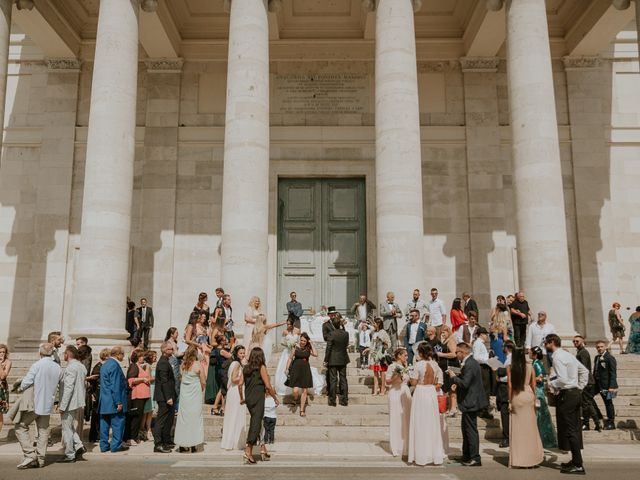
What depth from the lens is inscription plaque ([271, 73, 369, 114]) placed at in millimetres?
25922

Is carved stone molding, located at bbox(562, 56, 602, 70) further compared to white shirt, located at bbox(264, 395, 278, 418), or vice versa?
carved stone molding, located at bbox(562, 56, 602, 70)

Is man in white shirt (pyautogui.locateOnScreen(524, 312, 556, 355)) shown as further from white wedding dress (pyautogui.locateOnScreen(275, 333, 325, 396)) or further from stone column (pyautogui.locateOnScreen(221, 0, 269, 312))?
stone column (pyautogui.locateOnScreen(221, 0, 269, 312))

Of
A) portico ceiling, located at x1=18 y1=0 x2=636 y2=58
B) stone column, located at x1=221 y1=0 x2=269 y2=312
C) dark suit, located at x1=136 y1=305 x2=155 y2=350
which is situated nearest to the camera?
stone column, located at x1=221 y1=0 x2=269 y2=312

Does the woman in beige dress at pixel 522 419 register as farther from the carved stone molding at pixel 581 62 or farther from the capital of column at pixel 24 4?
the capital of column at pixel 24 4

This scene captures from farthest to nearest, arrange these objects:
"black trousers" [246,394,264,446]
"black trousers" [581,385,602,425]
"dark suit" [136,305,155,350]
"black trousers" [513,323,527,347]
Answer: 1. "dark suit" [136,305,155,350]
2. "black trousers" [513,323,527,347]
3. "black trousers" [581,385,602,425]
4. "black trousers" [246,394,264,446]

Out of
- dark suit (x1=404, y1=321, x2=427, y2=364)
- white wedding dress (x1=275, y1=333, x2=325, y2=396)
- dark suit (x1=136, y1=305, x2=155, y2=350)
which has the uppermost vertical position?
dark suit (x1=136, y1=305, x2=155, y2=350)

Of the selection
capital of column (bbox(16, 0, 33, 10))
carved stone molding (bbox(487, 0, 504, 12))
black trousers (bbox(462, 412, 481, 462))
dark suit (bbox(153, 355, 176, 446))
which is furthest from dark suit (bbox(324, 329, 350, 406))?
capital of column (bbox(16, 0, 33, 10))

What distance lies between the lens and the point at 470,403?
11.4 metres

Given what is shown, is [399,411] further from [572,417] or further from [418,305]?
[418,305]

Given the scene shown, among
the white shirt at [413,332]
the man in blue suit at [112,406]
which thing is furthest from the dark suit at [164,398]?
the white shirt at [413,332]

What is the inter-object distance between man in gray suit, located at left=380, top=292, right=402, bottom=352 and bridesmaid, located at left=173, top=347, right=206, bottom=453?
245 inches

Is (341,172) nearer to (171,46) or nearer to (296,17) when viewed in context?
(296,17)

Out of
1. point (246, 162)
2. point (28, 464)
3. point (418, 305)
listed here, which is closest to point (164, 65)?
point (246, 162)

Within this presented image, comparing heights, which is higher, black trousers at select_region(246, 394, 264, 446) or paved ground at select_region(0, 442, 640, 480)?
black trousers at select_region(246, 394, 264, 446)
